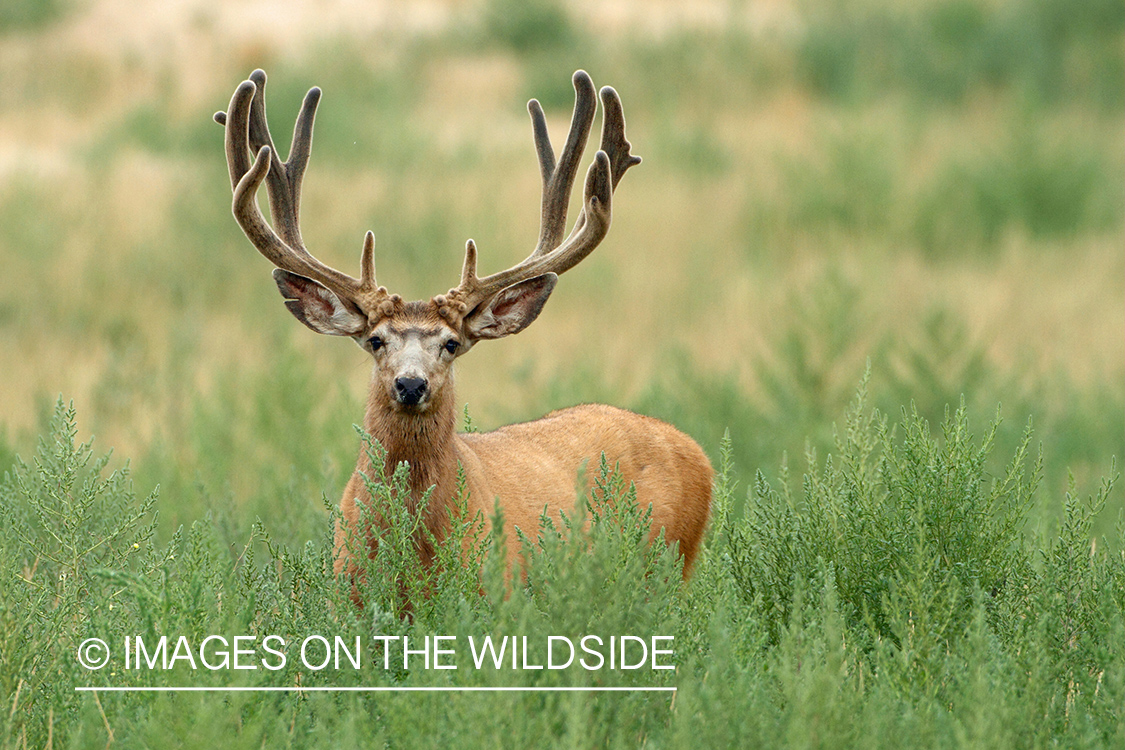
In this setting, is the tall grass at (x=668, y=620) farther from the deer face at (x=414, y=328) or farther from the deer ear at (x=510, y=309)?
the deer ear at (x=510, y=309)

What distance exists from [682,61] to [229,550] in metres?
18.7

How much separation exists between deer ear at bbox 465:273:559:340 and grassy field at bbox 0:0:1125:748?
1.03 metres

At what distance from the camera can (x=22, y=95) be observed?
21.7m

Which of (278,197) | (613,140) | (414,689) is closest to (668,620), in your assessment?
(414,689)

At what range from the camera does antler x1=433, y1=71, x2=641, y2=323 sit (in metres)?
5.59

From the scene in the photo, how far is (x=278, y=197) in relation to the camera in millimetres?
5941

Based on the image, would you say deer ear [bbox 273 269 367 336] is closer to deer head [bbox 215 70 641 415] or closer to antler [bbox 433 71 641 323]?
deer head [bbox 215 70 641 415]

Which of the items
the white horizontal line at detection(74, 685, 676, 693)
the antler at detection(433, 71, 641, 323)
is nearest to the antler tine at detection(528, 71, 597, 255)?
the antler at detection(433, 71, 641, 323)

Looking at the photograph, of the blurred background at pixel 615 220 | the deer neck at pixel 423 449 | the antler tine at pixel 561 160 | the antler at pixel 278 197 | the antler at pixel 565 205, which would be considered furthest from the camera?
the blurred background at pixel 615 220

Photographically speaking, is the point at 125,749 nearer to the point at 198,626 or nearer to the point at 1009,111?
the point at 198,626

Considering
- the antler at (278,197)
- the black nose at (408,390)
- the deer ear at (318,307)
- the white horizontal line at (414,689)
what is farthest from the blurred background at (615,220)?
the white horizontal line at (414,689)

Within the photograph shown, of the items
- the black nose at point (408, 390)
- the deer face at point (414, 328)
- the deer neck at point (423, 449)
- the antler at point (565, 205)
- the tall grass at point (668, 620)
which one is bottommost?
the tall grass at point (668, 620)

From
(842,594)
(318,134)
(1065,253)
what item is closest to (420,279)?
(318,134)

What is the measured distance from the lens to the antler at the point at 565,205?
5.59m
